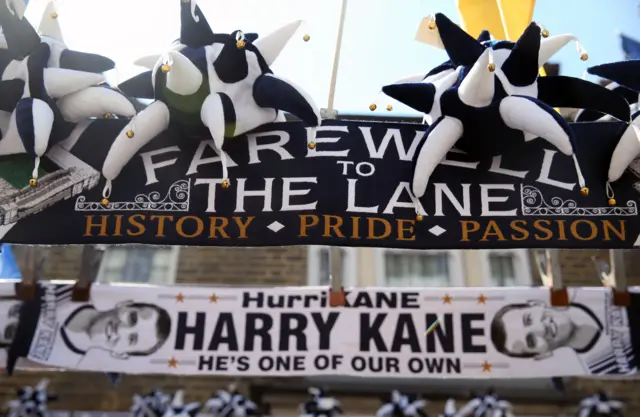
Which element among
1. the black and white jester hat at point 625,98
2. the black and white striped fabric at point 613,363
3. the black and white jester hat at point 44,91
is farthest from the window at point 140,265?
the black and white striped fabric at point 613,363

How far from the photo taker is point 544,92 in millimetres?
4117

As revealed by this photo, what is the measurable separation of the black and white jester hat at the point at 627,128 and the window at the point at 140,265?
485 cm

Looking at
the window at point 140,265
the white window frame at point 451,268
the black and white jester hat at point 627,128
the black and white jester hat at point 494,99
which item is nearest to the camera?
the black and white jester hat at point 494,99

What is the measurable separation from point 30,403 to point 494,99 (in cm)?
394

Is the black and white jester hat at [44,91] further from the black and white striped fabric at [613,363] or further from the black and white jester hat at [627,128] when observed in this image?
the black and white striped fabric at [613,363]

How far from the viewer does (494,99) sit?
12.8 ft

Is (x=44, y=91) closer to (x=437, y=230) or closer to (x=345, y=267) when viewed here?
(x=437, y=230)

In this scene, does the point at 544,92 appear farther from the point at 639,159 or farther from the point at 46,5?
the point at 46,5

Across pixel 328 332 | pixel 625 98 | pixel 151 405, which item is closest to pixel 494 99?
pixel 625 98

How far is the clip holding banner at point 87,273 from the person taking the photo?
13.5 feet

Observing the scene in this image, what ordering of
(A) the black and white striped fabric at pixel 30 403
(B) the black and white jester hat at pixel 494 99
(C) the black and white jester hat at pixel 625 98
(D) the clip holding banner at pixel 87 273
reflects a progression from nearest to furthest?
(B) the black and white jester hat at pixel 494 99 → (D) the clip holding banner at pixel 87 273 → (C) the black and white jester hat at pixel 625 98 → (A) the black and white striped fabric at pixel 30 403

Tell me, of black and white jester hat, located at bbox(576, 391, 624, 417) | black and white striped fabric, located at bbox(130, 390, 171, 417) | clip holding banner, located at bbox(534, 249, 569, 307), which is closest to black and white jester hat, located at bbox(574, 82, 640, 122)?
clip holding banner, located at bbox(534, 249, 569, 307)

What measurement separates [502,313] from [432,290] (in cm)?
44

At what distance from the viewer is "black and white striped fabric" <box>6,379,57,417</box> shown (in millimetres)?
4781
